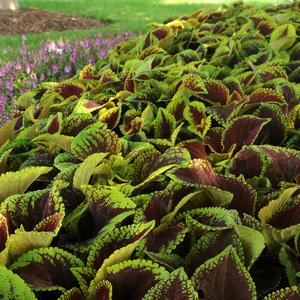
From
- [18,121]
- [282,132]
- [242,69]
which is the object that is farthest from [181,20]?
[282,132]

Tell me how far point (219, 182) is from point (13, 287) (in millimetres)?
643

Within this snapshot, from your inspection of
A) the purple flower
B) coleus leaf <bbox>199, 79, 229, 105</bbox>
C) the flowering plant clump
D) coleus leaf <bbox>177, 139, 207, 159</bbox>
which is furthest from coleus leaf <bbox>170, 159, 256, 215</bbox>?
the purple flower

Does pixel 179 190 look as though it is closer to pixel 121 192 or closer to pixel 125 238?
pixel 121 192

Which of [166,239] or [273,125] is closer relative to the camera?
[166,239]

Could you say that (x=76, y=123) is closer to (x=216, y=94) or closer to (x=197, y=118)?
(x=197, y=118)

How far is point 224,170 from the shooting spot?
171 cm

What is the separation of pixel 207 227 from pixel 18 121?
131 cm

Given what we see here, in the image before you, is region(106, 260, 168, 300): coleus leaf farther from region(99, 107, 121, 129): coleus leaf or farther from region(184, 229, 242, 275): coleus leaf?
region(99, 107, 121, 129): coleus leaf

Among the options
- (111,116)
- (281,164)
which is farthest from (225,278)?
(111,116)

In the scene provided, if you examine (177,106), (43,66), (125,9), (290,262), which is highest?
(177,106)

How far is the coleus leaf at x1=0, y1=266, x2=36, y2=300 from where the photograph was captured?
3.53 feet

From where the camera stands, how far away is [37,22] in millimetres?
11758

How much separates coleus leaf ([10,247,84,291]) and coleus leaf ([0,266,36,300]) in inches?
5.0

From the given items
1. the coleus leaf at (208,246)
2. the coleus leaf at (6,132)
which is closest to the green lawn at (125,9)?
the coleus leaf at (6,132)
